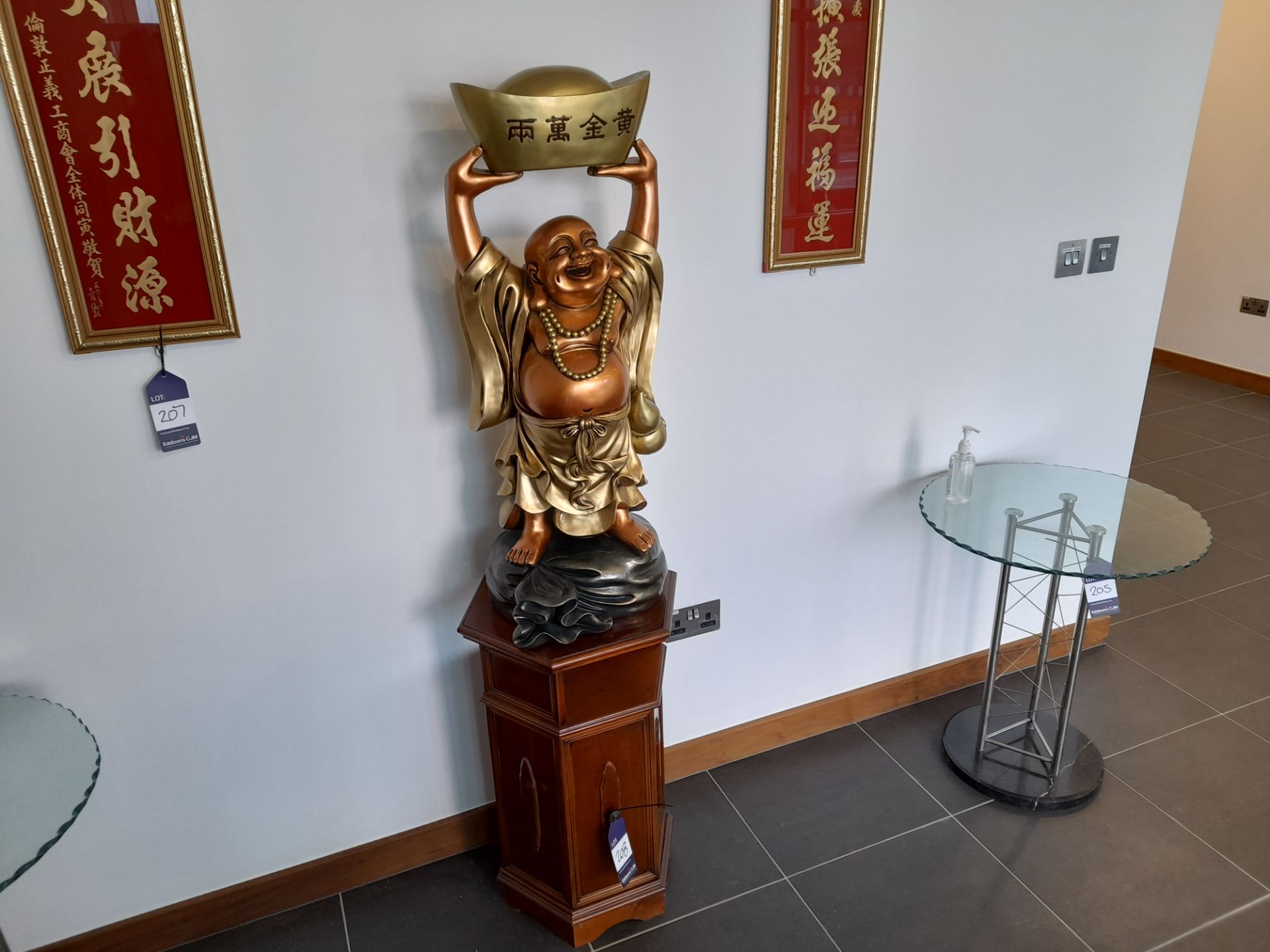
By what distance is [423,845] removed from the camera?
6.77ft

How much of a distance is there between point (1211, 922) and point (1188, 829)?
0.28 metres

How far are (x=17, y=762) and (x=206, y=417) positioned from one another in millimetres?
638

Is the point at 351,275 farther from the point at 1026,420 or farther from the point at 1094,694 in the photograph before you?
the point at 1094,694

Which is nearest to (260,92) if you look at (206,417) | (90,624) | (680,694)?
(206,417)

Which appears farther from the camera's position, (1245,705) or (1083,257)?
(1245,705)

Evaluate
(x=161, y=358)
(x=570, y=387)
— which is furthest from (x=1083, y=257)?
(x=161, y=358)

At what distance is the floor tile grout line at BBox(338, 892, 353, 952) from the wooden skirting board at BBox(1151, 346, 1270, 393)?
15.5ft

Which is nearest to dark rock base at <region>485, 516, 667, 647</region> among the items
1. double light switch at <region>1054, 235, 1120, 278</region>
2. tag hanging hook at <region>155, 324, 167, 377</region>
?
tag hanging hook at <region>155, 324, 167, 377</region>

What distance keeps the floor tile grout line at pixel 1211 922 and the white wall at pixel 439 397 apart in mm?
897

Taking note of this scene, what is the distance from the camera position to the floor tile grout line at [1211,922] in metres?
1.79

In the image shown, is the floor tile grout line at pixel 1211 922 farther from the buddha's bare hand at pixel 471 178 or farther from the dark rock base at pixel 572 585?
the buddha's bare hand at pixel 471 178

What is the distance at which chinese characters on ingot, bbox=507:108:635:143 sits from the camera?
1.38 meters

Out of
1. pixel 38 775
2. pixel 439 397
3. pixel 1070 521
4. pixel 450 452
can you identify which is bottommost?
pixel 38 775

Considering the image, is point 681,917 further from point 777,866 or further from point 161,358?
point 161,358
